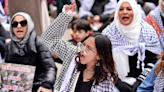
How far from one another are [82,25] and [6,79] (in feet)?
4.28

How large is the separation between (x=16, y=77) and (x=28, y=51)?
0.94 feet

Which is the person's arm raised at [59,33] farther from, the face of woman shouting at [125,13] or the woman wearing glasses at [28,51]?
the face of woman shouting at [125,13]

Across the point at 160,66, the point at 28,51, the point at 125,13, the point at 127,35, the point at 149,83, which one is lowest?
the point at 149,83

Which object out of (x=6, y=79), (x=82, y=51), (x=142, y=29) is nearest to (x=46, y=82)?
(x=6, y=79)

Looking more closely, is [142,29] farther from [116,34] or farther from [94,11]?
[94,11]

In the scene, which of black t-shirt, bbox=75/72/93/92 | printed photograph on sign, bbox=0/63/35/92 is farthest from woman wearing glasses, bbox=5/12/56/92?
black t-shirt, bbox=75/72/93/92

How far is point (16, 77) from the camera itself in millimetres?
1932

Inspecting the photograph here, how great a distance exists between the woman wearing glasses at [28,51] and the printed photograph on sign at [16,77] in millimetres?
131

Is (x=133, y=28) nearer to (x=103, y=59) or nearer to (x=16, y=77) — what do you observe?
(x=103, y=59)

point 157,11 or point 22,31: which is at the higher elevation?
point 157,11

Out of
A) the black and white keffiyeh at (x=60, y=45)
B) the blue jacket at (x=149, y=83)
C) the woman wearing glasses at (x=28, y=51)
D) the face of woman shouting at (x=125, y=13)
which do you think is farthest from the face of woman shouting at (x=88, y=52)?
the face of woman shouting at (x=125, y=13)

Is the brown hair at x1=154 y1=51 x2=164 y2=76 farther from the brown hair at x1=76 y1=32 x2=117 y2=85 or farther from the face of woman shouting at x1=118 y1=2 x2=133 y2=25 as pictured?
the face of woman shouting at x1=118 y1=2 x2=133 y2=25

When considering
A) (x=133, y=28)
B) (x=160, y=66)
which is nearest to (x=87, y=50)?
(x=160, y=66)

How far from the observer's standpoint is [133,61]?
2.35 metres
